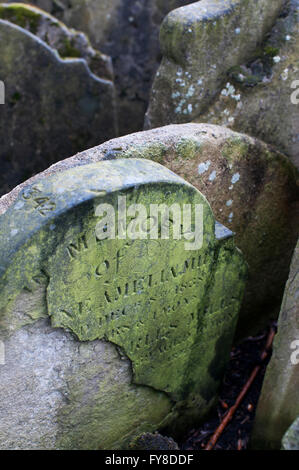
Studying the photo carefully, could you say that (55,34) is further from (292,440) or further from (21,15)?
(292,440)

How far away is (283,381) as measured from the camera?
1960mm

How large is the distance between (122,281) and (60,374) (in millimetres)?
376

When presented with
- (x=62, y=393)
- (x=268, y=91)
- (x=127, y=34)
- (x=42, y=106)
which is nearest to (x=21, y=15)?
(x=42, y=106)

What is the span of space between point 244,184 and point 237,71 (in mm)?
524

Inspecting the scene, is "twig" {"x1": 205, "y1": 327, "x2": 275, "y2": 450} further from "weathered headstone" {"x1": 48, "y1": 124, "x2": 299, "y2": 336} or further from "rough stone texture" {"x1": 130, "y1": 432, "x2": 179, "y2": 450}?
"rough stone texture" {"x1": 130, "y1": 432, "x2": 179, "y2": 450}

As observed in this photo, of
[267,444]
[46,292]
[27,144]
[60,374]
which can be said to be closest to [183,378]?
[267,444]

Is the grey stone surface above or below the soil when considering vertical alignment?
above

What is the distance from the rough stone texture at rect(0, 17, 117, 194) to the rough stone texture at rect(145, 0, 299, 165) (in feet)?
2.03

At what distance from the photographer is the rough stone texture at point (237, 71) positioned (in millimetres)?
2219

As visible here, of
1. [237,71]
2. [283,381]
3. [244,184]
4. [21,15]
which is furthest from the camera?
[21,15]

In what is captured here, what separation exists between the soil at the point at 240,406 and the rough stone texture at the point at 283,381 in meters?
0.13

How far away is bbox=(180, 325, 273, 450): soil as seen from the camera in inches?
89.1

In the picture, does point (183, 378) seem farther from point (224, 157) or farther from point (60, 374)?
point (224, 157)

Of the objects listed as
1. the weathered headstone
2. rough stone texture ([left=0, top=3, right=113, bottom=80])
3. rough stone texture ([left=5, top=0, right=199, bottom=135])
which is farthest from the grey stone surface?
rough stone texture ([left=5, top=0, right=199, bottom=135])
